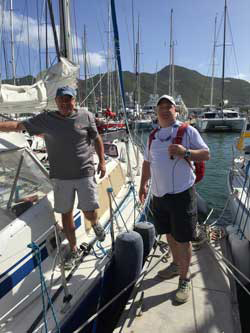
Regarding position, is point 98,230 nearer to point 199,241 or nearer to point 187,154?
point 187,154

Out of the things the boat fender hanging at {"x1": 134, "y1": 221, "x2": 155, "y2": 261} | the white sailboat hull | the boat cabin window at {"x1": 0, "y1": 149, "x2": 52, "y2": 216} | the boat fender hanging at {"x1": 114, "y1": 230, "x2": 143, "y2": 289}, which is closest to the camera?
the boat cabin window at {"x1": 0, "y1": 149, "x2": 52, "y2": 216}

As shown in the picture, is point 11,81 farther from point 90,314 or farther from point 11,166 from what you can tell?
point 90,314

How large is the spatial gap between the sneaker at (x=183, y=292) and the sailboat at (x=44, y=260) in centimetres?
48

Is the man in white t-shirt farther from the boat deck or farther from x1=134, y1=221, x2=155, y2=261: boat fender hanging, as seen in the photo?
x1=134, y1=221, x2=155, y2=261: boat fender hanging

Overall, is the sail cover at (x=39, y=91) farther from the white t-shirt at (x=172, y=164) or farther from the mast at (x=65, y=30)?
the white t-shirt at (x=172, y=164)

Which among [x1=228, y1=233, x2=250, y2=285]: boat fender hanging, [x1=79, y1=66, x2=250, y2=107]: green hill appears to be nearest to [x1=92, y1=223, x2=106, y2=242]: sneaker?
[x1=228, y1=233, x2=250, y2=285]: boat fender hanging

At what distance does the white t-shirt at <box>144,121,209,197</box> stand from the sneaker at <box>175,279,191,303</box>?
0.99 metres

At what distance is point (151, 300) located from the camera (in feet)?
9.61

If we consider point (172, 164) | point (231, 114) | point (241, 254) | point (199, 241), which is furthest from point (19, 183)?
point (231, 114)

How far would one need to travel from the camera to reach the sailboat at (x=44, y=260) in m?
2.20

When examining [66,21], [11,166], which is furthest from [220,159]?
[11,166]

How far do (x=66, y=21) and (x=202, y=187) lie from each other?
744 centimetres

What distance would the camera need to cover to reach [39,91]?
3.79 m

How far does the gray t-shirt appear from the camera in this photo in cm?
258
